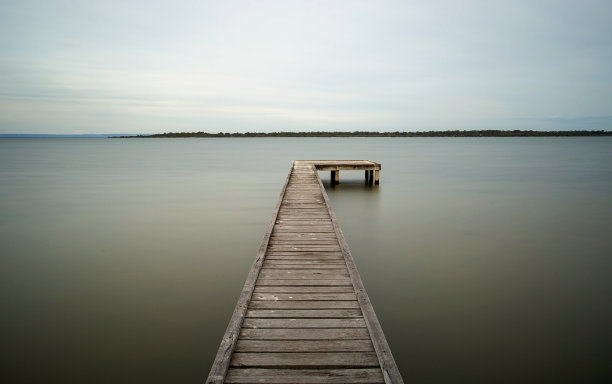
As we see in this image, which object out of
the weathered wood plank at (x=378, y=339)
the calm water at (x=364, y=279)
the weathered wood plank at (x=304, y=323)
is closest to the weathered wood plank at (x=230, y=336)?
the weathered wood plank at (x=304, y=323)

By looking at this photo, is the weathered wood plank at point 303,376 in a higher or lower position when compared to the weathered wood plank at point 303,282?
lower

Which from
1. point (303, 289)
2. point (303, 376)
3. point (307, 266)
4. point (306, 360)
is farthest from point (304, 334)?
point (307, 266)

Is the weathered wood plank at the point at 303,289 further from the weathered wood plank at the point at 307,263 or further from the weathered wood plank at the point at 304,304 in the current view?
the weathered wood plank at the point at 307,263

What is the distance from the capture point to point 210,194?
1504 centimetres

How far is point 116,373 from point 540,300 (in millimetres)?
5333

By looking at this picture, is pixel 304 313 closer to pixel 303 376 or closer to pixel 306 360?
pixel 306 360

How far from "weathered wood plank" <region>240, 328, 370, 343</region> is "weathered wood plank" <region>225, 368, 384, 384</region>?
361mm

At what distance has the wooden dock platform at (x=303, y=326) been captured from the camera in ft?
8.57

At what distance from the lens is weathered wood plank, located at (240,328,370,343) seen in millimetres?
3002

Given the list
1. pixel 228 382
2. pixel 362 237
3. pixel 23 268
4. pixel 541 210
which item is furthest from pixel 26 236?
pixel 541 210

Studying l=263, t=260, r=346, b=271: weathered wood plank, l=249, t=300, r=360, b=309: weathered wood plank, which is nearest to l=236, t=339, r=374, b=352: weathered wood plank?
l=249, t=300, r=360, b=309: weathered wood plank

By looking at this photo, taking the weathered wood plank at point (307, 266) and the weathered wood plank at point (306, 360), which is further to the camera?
the weathered wood plank at point (307, 266)

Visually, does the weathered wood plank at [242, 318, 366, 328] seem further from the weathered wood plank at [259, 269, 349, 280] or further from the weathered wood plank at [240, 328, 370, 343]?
the weathered wood plank at [259, 269, 349, 280]

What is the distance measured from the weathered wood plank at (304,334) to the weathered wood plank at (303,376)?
36 centimetres
